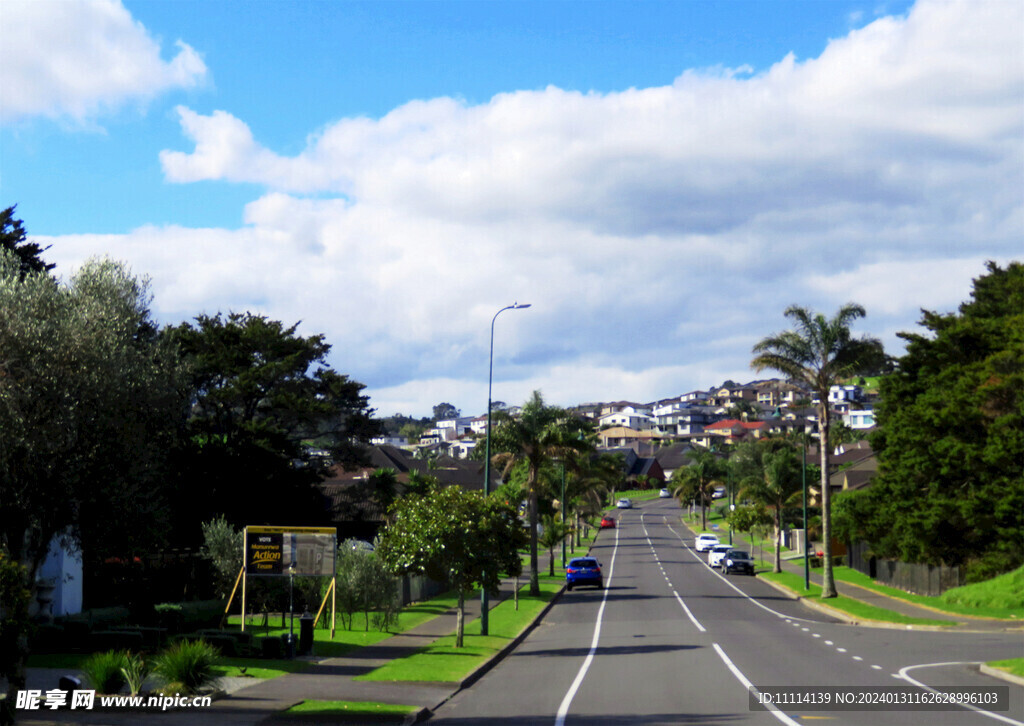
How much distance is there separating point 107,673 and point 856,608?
29.0 m

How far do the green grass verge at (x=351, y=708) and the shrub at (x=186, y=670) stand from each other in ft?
4.81

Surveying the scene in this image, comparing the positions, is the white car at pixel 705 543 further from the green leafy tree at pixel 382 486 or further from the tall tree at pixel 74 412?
the tall tree at pixel 74 412

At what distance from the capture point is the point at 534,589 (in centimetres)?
4616

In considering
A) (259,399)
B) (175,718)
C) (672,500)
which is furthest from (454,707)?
(672,500)

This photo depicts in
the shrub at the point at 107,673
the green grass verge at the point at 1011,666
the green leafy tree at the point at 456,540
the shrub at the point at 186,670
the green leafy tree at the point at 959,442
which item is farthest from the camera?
the green leafy tree at the point at 959,442

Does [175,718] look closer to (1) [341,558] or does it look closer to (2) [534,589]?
(1) [341,558]

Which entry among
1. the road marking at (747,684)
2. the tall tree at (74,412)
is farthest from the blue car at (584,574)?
the tall tree at (74,412)

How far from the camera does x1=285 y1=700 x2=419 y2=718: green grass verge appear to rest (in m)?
15.1

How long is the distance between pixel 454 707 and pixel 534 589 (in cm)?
3000

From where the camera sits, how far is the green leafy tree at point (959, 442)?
3922 centimetres

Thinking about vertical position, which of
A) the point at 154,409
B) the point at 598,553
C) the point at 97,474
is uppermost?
the point at 154,409

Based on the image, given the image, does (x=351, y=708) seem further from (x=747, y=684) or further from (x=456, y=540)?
(x=456, y=540)

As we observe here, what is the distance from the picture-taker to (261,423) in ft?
162

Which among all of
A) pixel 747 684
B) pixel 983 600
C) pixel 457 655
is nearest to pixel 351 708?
pixel 747 684
